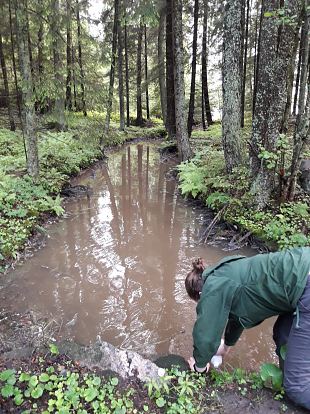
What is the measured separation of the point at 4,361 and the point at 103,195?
7451 mm

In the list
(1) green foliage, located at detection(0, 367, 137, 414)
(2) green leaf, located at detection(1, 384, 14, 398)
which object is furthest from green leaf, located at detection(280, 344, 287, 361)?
(2) green leaf, located at detection(1, 384, 14, 398)

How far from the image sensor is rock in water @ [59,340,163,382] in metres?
3.33

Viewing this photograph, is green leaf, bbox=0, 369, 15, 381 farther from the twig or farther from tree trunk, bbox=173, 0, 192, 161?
tree trunk, bbox=173, 0, 192, 161

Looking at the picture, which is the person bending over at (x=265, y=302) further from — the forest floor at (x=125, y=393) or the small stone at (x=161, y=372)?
the small stone at (x=161, y=372)

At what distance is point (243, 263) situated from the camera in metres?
3.00

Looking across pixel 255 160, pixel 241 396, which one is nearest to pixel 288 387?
pixel 241 396

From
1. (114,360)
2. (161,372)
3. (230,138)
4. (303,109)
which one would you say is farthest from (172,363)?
(230,138)

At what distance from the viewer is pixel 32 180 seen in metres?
9.28

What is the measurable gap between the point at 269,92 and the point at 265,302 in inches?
216

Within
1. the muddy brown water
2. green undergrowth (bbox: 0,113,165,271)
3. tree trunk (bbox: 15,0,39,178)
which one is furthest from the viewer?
tree trunk (bbox: 15,0,39,178)

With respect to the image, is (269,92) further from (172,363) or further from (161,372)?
(161,372)

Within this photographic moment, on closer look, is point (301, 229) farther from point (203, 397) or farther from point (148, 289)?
point (203, 397)

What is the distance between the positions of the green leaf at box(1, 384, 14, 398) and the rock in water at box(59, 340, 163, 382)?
0.73 metres

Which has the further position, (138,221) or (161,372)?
(138,221)
